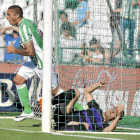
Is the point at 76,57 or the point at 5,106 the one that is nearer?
the point at 76,57

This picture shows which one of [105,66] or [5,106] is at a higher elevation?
[105,66]

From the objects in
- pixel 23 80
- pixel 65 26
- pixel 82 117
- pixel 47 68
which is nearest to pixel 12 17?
pixel 65 26

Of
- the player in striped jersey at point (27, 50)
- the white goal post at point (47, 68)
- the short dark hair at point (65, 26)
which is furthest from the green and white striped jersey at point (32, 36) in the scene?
the white goal post at point (47, 68)

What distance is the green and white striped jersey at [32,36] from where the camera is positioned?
802 cm

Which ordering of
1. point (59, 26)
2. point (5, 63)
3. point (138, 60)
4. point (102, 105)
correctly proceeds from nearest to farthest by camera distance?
point (59, 26) < point (102, 105) < point (138, 60) < point (5, 63)

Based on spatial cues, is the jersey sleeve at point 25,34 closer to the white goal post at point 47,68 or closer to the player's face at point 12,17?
the player's face at point 12,17

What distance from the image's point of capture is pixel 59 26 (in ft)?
26.5

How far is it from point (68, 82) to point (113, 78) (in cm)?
99

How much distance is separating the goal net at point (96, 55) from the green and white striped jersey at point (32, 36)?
33 centimetres

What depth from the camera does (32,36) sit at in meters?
8.20

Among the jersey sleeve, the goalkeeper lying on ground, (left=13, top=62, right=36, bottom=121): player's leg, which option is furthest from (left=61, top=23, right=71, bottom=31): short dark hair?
the goalkeeper lying on ground

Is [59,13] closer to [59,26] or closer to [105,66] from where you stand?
[59,26]

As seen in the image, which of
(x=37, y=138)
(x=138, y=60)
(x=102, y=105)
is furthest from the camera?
(x=138, y=60)

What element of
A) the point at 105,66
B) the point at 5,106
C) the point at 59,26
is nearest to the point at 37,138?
the point at 59,26
